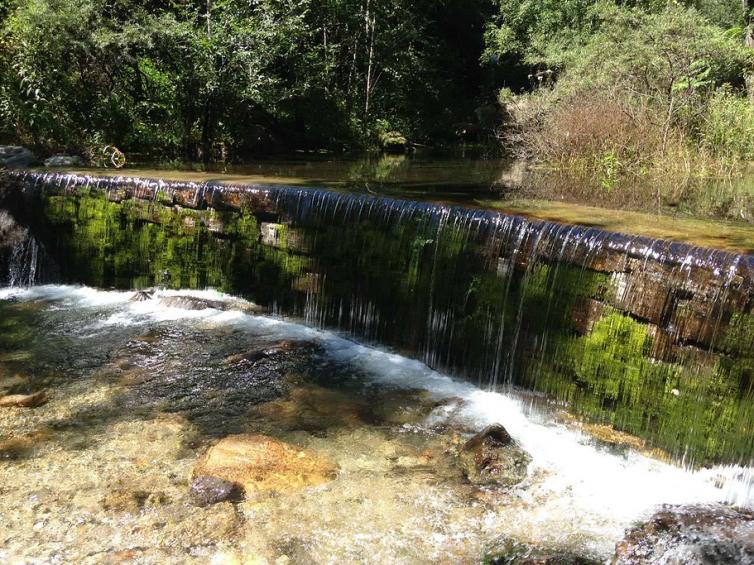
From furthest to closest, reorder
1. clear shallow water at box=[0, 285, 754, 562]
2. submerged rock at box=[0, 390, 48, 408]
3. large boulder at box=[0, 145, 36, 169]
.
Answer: large boulder at box=[0, 145, 36, 169] < submerged rock at box=[0, 390, 48, 408] < clear shallow water at box=[0, 285, 754, 562]

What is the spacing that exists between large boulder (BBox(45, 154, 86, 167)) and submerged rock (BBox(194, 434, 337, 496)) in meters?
8.04

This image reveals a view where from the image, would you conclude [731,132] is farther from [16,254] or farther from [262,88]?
[16,254]

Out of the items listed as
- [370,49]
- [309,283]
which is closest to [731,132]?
[309,283]

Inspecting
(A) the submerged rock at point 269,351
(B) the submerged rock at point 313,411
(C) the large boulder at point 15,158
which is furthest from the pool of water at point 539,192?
(B) the submerged rock at point 313,411

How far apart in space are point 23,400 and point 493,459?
3.44 m

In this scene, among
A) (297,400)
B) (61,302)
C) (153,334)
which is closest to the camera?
(297,400)

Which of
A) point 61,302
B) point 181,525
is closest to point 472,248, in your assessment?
point 181,525

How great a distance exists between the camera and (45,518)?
3350mm

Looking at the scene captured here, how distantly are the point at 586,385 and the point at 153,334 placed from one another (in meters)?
4.10

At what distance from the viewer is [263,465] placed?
12.7 ft

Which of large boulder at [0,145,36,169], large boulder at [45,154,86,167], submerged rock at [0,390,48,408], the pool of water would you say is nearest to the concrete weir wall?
the pool of water

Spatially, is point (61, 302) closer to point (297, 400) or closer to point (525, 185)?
point (297, 400)

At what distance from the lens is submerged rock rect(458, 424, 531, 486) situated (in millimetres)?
3781

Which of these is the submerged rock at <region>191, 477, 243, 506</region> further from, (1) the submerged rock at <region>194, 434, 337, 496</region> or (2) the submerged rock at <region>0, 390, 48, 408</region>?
(2) the submerged rock at <region>0, 390, 48, 408</region>
